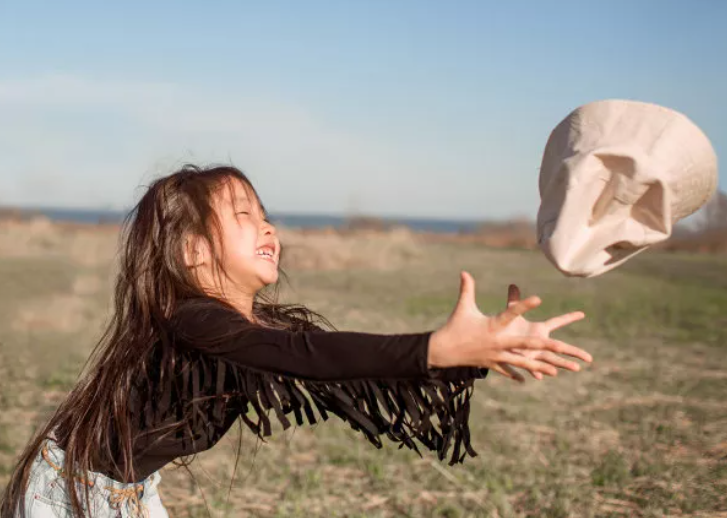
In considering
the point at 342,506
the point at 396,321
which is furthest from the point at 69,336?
the point at 342,506

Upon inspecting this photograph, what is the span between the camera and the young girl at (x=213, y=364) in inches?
72.2

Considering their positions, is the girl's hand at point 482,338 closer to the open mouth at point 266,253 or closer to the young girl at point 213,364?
the young girl at point 213,364

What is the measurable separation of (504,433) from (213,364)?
12.1ft

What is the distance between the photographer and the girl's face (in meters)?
2.36

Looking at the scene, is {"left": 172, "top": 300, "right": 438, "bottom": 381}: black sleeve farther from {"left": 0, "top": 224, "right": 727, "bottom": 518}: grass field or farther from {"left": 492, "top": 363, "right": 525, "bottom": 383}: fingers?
{"left": 0, "top": 224, "right": 727, "bottom": 518}: grass field

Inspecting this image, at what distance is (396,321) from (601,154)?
805 centimetres

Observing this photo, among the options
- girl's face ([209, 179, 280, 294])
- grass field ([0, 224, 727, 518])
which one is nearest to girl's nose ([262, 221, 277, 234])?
girl's face ([209, 179, 280, 294])

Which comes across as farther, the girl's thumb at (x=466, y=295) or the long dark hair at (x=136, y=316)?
the long dark hair at (x=136, y=316)

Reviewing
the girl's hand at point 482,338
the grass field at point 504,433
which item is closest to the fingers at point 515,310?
the girl's hand at point 482,338

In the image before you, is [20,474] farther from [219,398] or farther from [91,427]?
[219,398]

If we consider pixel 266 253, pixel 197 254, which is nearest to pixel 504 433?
pixel 266 253

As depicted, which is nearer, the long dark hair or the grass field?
the long dark hair

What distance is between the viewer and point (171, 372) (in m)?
2.16

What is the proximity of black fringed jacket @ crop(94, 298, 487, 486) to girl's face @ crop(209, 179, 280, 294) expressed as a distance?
0.51ft
